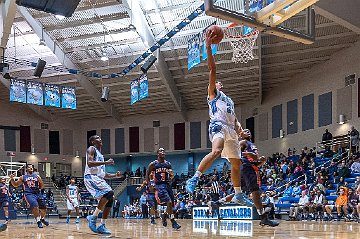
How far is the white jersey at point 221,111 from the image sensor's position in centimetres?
672

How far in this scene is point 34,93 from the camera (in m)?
24.5

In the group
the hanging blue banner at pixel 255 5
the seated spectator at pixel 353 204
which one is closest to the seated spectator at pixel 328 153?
the seated spectator at pixel 353 204

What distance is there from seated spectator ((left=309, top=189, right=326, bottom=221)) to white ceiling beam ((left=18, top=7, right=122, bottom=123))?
15077mm

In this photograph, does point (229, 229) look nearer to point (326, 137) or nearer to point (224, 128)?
point (224, 128)

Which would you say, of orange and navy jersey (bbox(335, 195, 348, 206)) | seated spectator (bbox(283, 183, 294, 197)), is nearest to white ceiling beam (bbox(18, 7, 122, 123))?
seated spectator (bbox(283, 183, 294, 197))

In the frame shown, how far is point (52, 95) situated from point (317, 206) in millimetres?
13863

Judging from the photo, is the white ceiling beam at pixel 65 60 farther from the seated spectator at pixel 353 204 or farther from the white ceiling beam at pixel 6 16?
the seated spectator at pixel 353 204

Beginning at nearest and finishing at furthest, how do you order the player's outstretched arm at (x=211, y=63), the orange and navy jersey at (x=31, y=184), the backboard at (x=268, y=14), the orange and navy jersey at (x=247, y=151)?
the player's outstretched arm at (x=211, y=63) → the backboard at (x=268, y=14) → the orange and navy jersey at (x=247, y=151) → the orange and navy jersey at (x=31, y=184)

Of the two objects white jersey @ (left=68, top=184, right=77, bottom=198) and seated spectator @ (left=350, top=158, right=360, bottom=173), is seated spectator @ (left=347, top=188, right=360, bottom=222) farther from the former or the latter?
white jersey @ (left=68, top=184, right=77, bottom=198)

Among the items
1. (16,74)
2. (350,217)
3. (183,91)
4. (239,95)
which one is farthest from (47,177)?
(350,217)

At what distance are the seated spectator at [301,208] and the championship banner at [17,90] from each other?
13.5 metres

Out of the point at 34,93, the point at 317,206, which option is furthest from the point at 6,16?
the point at 317,206

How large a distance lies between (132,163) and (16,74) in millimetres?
12813

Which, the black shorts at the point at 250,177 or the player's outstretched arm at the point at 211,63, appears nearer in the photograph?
the player's outstretched arm at the point at 211,63
